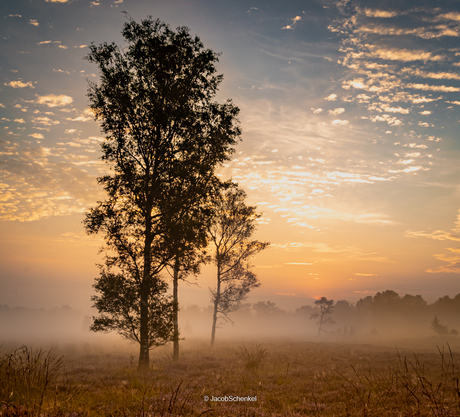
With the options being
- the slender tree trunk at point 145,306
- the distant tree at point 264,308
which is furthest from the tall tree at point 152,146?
the distant tree at point 264,308

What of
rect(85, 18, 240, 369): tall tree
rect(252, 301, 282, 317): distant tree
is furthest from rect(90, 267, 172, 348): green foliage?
rect(252, 301, 282, 317): distant tree

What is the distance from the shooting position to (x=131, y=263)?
48.6 ft

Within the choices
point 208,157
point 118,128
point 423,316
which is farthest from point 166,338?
point 423,316

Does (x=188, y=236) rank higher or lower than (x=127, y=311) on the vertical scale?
higher

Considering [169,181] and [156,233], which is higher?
[169,181]

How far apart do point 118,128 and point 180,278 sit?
10834 mm

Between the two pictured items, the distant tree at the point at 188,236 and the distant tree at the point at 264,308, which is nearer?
the distant tree at the point at 188,236

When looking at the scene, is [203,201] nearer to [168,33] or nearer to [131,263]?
[131,263]

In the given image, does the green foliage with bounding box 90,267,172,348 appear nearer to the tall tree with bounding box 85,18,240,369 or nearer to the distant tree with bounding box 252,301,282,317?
the tall tree with bounding box 85,18,240,369

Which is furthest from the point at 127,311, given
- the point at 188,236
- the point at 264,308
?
the point at 264,308

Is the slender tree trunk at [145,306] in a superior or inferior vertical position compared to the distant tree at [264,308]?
superior

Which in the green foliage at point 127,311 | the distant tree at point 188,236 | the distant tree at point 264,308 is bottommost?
the distant tree at point 264,308

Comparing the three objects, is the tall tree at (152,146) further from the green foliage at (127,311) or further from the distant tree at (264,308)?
the distant tree at (264,308)

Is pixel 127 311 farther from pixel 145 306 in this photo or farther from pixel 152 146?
pixel 152 146
